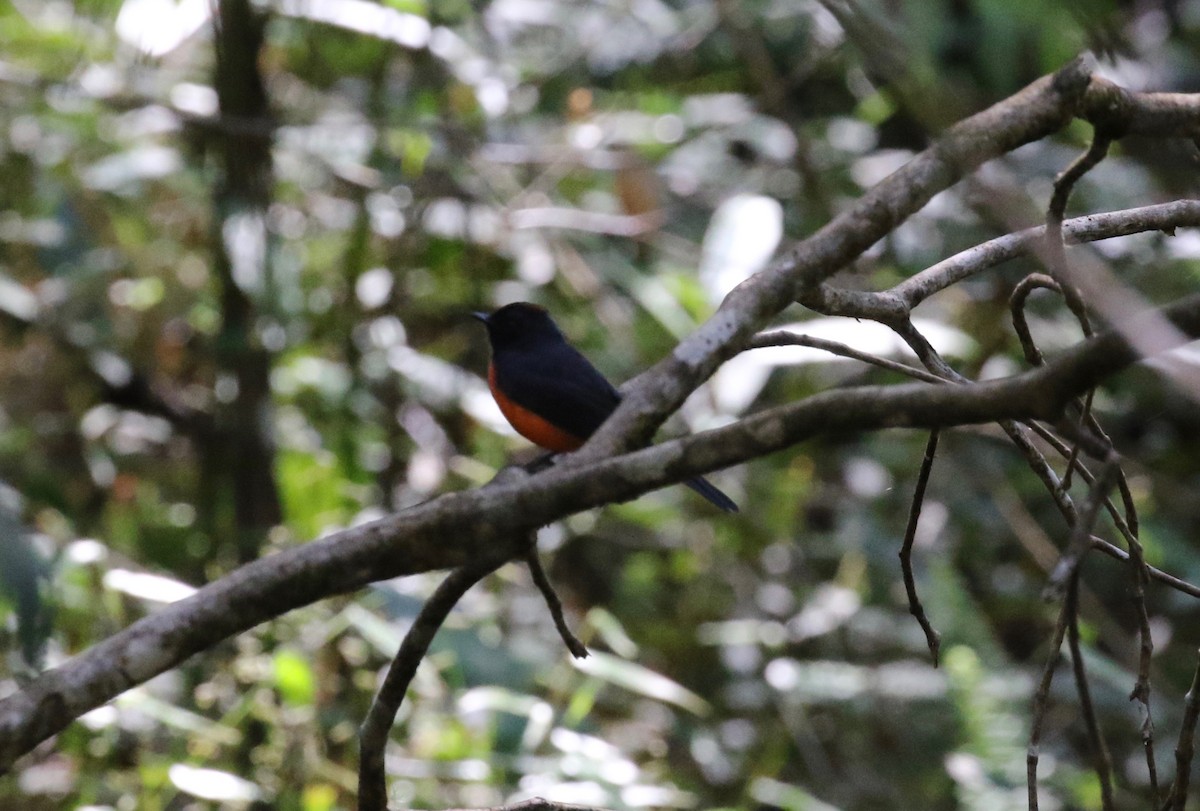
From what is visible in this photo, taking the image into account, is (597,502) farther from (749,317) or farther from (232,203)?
(232,203)

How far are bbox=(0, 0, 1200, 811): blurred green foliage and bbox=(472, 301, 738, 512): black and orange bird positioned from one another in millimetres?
410

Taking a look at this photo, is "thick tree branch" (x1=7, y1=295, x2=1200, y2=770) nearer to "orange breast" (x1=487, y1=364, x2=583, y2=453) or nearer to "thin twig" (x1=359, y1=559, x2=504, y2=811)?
"thin twig" (x1=359, y1=559, x2=504, y2=811)

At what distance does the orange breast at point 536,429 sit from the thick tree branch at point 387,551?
2557 mm

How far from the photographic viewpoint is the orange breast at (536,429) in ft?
13.4

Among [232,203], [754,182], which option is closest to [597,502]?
[232,203]

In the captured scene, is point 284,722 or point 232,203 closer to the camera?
point 284,722

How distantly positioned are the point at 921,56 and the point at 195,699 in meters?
3.25

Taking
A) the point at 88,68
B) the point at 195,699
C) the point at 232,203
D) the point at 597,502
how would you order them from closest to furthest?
the point at 597,502 → the point at 195,699 → the point at 232,203 → the point at 88,68

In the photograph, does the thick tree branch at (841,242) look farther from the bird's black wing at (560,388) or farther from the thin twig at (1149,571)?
the bird's black wing at (560,388)

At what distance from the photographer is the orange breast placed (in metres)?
4.10

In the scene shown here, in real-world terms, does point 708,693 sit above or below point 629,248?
below

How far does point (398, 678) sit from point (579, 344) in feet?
12.5

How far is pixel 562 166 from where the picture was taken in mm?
5484

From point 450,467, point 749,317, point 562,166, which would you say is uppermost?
point 562,166
